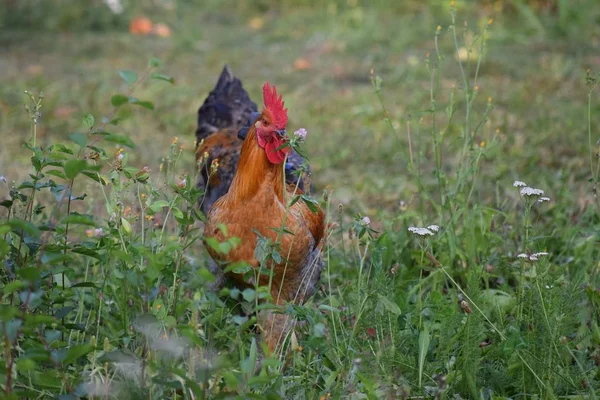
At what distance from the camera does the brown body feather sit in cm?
295

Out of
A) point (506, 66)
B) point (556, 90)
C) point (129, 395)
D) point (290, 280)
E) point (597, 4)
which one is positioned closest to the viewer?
point (129, 395)

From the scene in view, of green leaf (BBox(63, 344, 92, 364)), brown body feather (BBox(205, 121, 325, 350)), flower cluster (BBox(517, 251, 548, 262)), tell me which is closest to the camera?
green leaf (BBox(63, 344, 92, 364))

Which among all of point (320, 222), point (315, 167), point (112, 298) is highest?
point (320, 222)

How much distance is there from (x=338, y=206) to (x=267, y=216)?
0.30m

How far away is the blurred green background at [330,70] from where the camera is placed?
5785 millimetres

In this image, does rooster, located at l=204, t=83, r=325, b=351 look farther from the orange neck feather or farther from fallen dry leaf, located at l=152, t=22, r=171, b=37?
fallen dry leaf, located at l=152, t=22, r=171, b=37

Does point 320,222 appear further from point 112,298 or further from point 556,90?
point 556,90

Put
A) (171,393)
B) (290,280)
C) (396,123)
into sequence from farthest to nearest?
(396,123), (290,280), (171,393)

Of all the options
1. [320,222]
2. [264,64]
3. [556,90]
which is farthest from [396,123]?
[320,222]

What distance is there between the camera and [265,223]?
2.95m

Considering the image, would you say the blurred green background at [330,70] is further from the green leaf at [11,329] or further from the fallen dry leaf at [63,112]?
the green leaf at [11,329]

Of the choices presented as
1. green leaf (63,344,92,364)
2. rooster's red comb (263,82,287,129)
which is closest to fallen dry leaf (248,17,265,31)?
rooster's red comb (263,82,287,129)

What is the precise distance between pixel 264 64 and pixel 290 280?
19.0 feet

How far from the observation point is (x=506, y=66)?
7.99 m
